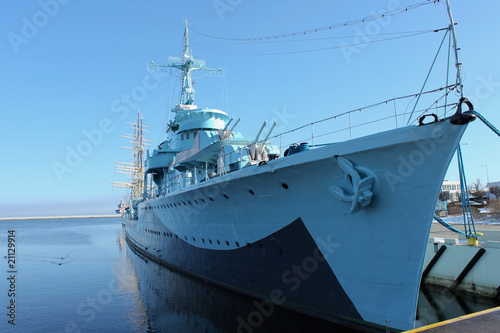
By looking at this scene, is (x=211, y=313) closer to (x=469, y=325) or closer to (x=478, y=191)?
(x=469, y=325)

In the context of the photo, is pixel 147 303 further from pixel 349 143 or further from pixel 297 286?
Result: pixel 349 143

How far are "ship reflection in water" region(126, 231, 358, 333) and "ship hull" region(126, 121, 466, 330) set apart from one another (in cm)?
28

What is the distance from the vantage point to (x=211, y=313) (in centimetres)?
995

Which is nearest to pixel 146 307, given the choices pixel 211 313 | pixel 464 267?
pixel 211 313

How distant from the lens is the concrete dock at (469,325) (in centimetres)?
406

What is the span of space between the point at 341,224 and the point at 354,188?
1.01 metres

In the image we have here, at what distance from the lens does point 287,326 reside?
8.08 m

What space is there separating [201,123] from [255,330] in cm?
1065

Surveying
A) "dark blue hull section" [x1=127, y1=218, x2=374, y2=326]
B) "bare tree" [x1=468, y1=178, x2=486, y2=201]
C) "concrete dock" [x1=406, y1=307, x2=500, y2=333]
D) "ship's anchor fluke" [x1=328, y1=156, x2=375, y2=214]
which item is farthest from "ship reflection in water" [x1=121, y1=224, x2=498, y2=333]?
"bare tree" [x1=468, y1=178, x2=486, y2=201]

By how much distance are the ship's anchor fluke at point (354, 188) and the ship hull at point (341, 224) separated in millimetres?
22

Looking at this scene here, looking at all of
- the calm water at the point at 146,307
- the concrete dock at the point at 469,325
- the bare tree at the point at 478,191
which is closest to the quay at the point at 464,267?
the calm water at the point at 146,307

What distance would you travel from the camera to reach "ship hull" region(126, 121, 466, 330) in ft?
19.8

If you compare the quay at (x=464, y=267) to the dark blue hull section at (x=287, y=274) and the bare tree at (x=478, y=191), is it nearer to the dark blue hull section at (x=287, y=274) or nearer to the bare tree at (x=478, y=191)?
the dark blue hull section at (x=287, y=274)

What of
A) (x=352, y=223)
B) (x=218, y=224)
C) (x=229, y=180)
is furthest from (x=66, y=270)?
(x=352, y=223)
